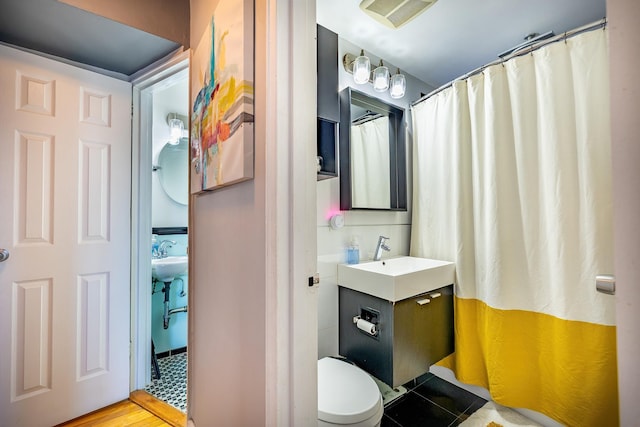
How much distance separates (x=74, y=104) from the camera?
1.54 metres

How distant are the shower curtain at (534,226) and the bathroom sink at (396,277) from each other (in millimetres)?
174

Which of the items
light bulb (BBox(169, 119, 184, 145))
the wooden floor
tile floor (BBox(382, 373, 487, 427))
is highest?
light bulb (BBox(169, 119, 184, 145))

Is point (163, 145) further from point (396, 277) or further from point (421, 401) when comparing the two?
point (421, 401)

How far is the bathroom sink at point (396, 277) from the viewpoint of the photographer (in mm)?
1422

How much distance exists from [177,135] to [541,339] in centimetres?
294

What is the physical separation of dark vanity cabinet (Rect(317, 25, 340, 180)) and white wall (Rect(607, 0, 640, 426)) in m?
1.02

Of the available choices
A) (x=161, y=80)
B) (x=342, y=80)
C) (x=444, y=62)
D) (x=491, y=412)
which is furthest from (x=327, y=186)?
(x=491, y=412)

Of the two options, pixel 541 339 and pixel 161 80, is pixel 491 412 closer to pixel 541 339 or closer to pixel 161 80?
pixel 541 339

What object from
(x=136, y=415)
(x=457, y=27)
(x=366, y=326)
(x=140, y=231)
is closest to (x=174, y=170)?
(x=140, y=231)

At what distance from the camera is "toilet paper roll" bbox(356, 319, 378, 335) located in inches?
58.2

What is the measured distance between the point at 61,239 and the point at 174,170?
1182 millimetres

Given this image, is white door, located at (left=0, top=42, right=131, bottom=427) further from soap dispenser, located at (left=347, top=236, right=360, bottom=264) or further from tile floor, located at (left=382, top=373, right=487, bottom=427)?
tile floor, located at (left=382, top=373, right=487, bottom=427)

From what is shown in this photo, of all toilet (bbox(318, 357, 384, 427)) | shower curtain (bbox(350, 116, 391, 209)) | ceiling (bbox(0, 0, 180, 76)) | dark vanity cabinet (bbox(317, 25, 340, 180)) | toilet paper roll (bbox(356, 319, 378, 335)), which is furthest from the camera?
shower curtain (bbox(350, 116, 391, 209))

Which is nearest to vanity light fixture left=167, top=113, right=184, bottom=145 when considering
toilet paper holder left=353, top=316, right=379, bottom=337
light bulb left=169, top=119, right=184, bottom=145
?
light bulb left=169, top=119, right=184, bottom=145
